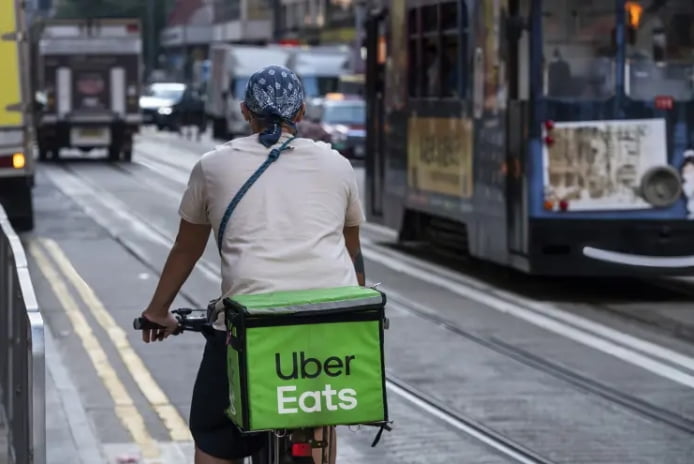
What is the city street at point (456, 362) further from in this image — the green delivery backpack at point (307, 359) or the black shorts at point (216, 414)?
the green delivery backpack at point (307, 359)

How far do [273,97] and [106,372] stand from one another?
19.3ft

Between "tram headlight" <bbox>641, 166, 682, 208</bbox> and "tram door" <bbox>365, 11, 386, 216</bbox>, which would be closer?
"tram headlight" <bbox>641, 166, 682, 208</bbox>

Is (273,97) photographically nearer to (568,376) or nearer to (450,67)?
(568,376)

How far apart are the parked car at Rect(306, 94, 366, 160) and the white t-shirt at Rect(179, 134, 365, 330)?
32.3m

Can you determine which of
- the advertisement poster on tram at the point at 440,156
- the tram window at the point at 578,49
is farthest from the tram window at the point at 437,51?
the tram window at the point at 578,49

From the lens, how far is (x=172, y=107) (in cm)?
6209

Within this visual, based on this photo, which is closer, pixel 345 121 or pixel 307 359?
pixel 307 359

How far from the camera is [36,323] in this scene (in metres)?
5.36

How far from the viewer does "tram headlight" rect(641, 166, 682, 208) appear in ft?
45.0

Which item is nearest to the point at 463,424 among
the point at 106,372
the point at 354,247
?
the point at 106,372

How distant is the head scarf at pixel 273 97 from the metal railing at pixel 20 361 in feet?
3.05

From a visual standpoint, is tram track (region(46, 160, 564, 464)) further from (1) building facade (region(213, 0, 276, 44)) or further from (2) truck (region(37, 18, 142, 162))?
(1) building facade (region(213, 0, 276, 44))

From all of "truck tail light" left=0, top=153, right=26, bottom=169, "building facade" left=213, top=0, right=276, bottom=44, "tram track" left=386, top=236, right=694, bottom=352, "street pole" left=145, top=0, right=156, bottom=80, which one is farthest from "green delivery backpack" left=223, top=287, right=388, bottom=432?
"street pole" left=145, top=0, right=156, bottom=80

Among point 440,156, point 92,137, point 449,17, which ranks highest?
point 449,17
